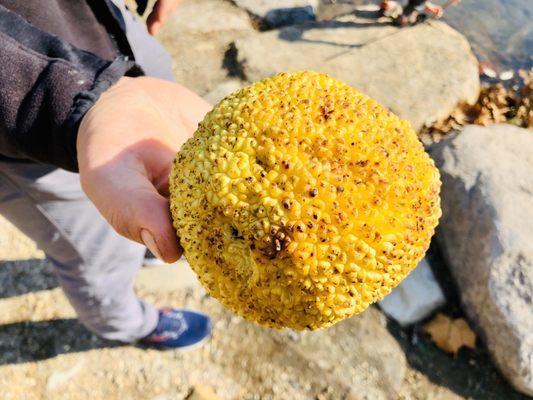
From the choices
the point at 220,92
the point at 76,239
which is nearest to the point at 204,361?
the point at 76,239

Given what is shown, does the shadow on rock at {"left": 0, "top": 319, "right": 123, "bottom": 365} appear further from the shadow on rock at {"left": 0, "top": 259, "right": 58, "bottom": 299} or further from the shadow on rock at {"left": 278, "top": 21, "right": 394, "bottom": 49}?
the shadow on rock at {"left": 278, "top": 21, "right": 394, "bottom": 49}

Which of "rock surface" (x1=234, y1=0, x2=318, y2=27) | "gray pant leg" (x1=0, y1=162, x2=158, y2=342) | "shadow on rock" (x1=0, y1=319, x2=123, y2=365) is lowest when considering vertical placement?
"shadow on rock" (x1=0, y1=319, x2=123, y2=365)

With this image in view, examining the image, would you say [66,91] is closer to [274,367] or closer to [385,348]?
[274,367]

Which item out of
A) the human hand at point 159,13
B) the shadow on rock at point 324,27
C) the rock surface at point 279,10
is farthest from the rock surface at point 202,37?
the human hand at point 159,13

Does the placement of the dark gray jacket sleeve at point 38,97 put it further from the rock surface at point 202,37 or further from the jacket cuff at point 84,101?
the rock surface at point 202,37

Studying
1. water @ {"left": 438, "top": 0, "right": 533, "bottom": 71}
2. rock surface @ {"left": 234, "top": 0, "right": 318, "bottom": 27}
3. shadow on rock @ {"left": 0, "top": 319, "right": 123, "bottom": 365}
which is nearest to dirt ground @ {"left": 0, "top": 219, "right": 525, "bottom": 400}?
shadow on rock @ {"left": 0, "top": 319, "right": 123, "bottom": 365}

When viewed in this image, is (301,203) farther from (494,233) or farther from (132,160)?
(494,233)

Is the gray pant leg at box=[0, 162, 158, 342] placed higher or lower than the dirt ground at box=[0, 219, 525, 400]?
higher
